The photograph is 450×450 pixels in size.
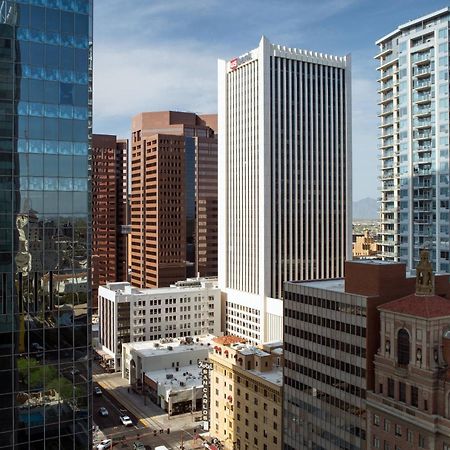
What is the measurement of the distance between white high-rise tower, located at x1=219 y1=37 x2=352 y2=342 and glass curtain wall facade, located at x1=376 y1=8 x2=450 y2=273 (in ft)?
115

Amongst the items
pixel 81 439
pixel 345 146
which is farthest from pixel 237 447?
pixel 345 146

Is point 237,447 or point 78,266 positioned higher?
point 78,266

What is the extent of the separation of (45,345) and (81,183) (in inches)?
612

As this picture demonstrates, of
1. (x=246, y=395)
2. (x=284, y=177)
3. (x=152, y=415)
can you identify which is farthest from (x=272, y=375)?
(x=284, y=177)

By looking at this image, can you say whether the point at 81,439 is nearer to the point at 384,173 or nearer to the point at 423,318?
the point at 423,318

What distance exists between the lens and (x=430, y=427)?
6494 centimetres

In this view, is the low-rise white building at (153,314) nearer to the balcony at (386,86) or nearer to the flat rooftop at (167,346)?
the flat rooftop at (167,346)

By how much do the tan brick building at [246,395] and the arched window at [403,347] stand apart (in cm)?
2698

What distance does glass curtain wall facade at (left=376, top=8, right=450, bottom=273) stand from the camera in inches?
4808

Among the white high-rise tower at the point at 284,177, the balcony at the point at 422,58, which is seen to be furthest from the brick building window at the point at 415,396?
the white high-rise tower at the point at 284,177

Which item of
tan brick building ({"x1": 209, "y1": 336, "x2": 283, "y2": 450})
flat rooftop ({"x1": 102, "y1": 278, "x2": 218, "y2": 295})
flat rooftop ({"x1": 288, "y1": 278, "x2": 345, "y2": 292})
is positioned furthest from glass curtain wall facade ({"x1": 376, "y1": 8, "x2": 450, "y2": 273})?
flat rooftop ({"x1": 102, "y1": 278, "x2": 218, "y2": 295})

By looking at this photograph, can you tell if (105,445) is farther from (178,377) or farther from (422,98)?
(422,98)

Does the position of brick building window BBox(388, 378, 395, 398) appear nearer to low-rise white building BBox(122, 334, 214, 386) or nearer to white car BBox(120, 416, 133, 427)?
white car BBox(120, 416, 133, 427)

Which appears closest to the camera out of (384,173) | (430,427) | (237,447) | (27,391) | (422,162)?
(27,391)
